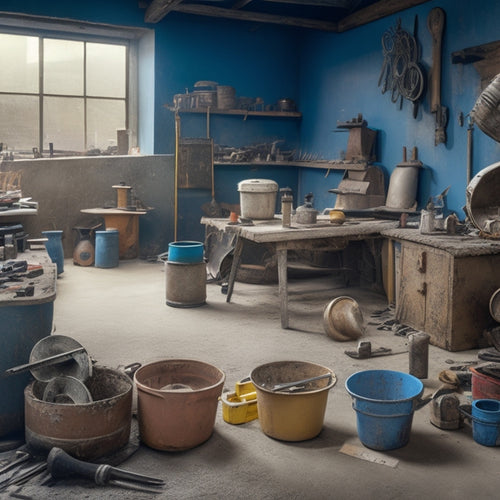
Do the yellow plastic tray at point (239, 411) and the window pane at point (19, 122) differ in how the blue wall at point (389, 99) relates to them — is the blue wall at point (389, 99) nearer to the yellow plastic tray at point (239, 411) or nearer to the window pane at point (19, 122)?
the yellow plastic tray at point (239, 411)

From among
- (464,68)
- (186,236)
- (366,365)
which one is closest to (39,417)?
(366,365)

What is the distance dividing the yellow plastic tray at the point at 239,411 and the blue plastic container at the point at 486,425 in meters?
1.19

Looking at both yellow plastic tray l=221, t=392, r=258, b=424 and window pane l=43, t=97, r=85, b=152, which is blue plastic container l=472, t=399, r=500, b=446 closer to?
yellow plastic tray l=221, t=392, r=258, b=424

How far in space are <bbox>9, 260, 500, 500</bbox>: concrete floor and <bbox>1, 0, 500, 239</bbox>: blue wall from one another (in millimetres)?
1957

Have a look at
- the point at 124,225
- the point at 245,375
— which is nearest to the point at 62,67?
the point at 124,225

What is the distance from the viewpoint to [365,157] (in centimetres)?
774

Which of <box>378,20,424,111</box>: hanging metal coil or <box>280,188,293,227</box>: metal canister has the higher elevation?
<box>378,20,424,111</box>: hanging metal coil

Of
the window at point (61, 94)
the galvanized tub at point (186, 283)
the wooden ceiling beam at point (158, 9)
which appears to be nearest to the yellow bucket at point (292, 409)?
the galvanized tub at point (186, 283)

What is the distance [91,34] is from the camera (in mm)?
9125

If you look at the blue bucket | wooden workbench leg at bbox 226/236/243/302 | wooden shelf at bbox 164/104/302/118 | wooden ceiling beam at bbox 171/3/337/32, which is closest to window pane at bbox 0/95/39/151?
wooden shelf at bbox 164/104/302/118

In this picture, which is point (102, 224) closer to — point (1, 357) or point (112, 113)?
point (112, 113)

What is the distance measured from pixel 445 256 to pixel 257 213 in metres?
1.95

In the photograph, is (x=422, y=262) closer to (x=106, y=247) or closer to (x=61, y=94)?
(x=106, y=247)

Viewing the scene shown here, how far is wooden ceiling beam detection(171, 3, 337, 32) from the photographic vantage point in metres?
8.57
